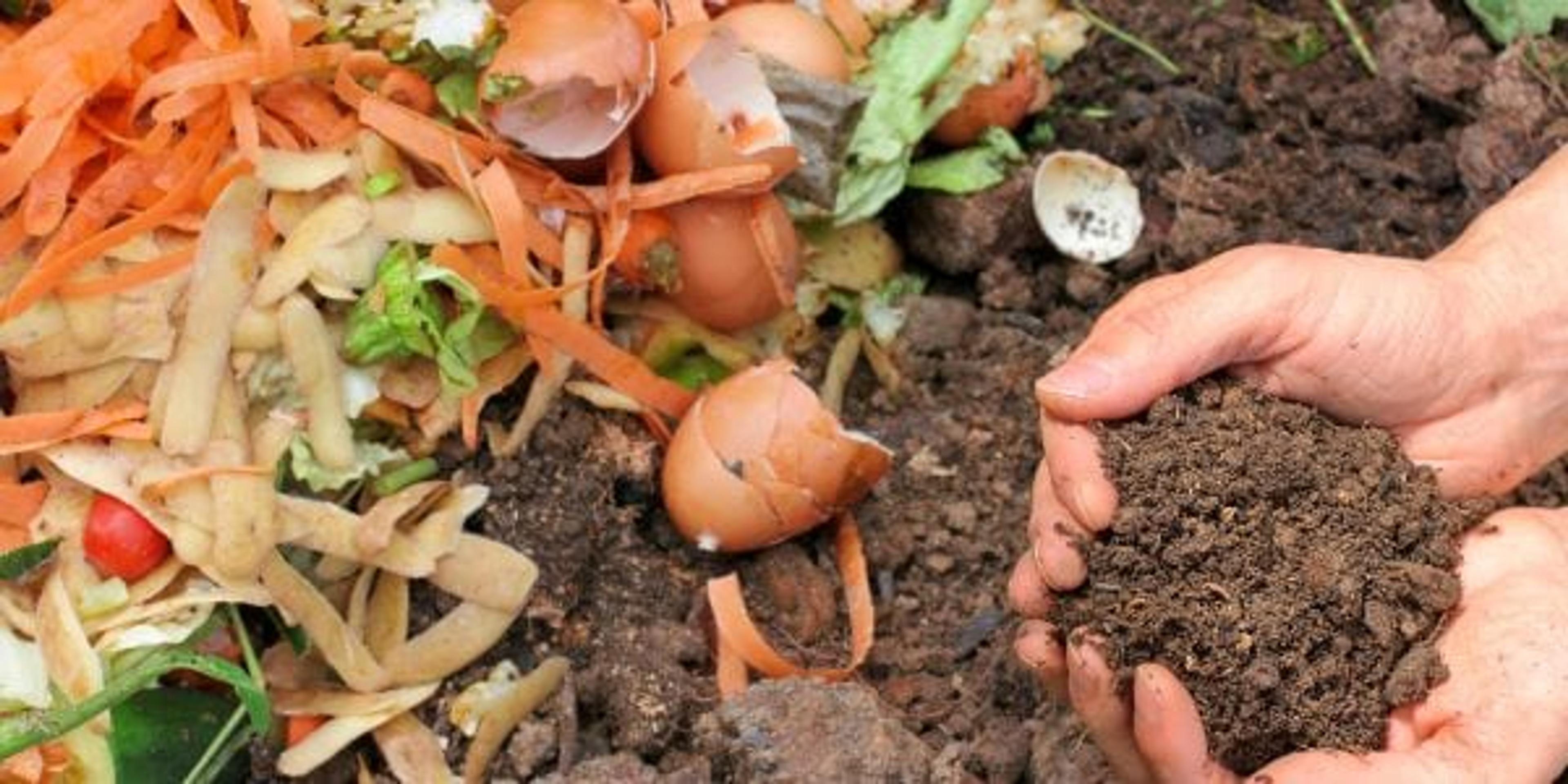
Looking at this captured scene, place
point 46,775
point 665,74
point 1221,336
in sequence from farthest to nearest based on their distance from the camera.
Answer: point 665,74
point 46,775
point 1221,336

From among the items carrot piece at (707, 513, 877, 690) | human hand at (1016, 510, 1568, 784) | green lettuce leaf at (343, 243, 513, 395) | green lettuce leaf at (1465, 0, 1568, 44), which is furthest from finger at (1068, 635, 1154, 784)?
green lettuce leaf at (1465, 0, 1568, 44)

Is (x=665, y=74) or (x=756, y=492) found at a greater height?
(x=665, y=74)

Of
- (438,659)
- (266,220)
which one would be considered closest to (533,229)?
(266,220)

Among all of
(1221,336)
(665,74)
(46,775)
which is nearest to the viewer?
(1221,336)

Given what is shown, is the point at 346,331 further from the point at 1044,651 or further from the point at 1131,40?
the point at 1131,40

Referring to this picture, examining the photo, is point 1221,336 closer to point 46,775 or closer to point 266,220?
point 266,220

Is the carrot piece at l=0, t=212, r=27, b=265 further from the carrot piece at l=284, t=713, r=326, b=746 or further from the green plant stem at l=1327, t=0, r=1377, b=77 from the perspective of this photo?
the green plant stem at l=1327, t=0, r=1377, b=77
